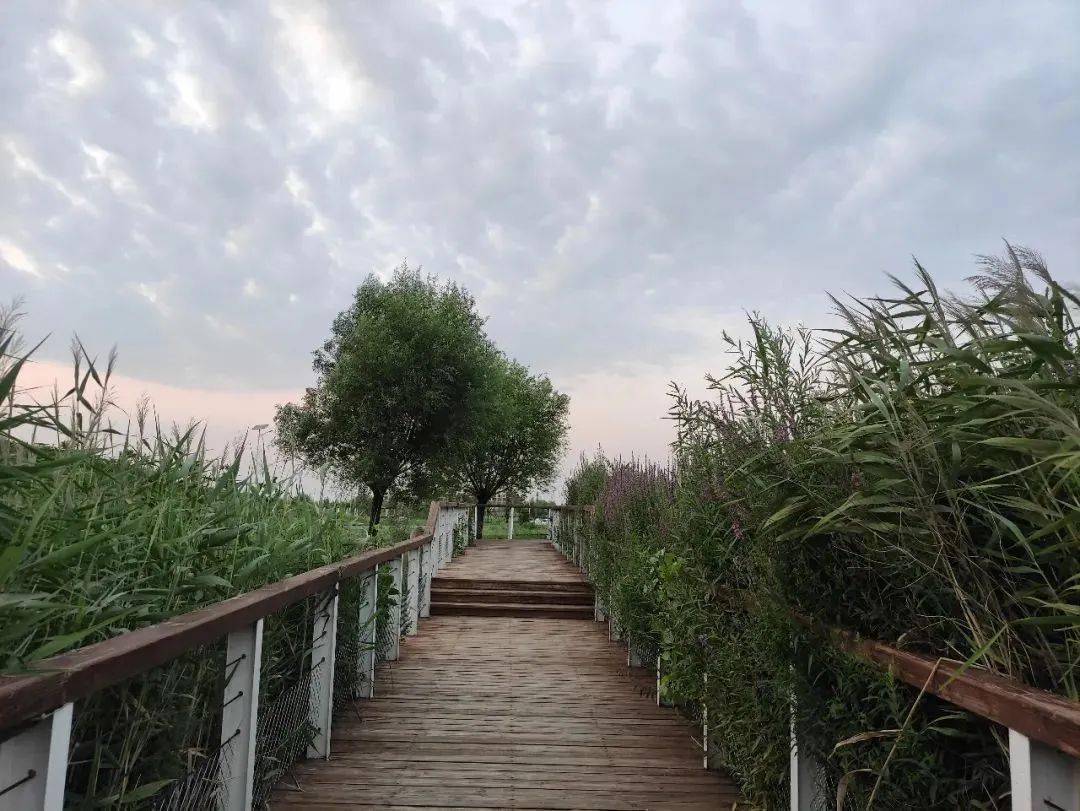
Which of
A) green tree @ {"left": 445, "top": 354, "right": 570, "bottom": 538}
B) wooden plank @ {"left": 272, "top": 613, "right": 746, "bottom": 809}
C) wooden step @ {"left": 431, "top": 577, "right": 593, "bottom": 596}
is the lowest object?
wooden plank @ {"left": 272, "top": 613, "right": 746, "bottom": 809}

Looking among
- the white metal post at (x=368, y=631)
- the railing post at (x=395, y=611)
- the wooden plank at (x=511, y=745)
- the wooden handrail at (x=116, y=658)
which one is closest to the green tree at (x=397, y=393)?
the railing post at (x=395, y=611)

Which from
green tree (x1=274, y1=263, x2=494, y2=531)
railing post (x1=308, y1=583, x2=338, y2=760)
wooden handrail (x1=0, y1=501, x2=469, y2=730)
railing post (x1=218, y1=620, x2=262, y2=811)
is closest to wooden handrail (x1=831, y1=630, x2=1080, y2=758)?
wooden handrail (x1=0, y1=501, x2=469, y2=730)

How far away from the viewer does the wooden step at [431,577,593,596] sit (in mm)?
9250

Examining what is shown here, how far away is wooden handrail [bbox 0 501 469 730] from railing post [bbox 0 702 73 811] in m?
0.06

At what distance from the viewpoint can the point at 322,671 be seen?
11.2 ft

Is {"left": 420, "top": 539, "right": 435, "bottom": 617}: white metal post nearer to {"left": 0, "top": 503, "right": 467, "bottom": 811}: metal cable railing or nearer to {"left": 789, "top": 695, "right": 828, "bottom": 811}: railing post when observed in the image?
{"left": 0, "top": 503, "right": 467, "bottom": 811}: metal cable railing

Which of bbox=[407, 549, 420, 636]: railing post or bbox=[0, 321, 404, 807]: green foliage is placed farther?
bbox=[407, 549, 420, 636]: railing post

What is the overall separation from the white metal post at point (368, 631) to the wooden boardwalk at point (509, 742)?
0.10 m

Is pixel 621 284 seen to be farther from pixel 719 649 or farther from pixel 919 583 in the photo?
pixel 919 583

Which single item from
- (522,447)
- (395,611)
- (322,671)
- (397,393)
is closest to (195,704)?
(322,671)

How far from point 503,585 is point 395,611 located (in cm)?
380

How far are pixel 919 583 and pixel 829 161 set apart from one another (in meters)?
4.47

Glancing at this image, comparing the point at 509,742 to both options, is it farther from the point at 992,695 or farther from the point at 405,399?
the point at 405,399

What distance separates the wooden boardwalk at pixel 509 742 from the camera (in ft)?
10.2
